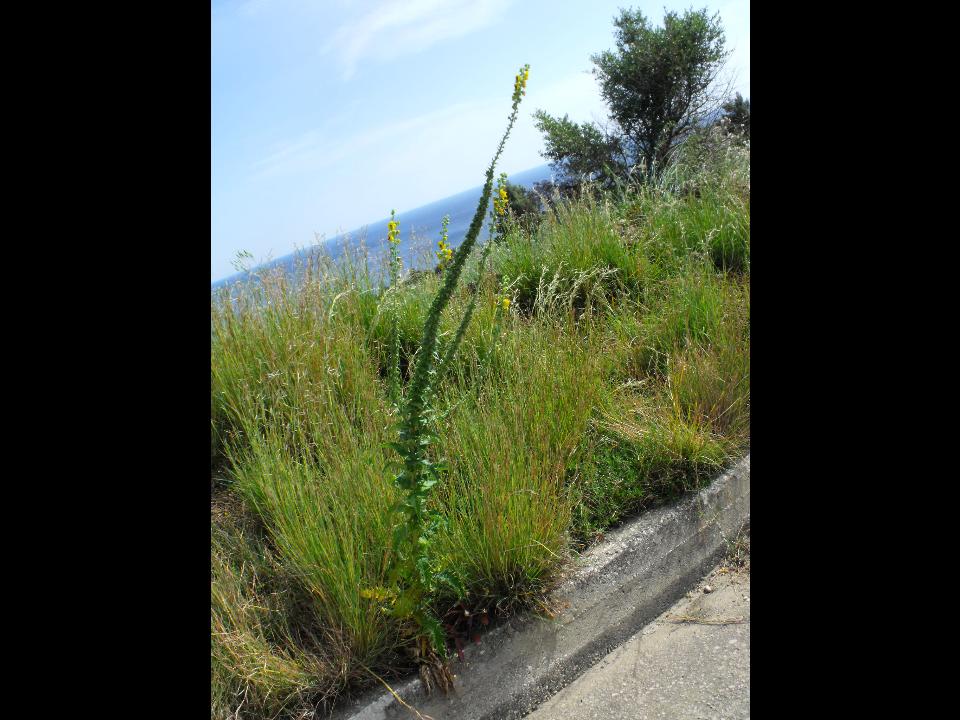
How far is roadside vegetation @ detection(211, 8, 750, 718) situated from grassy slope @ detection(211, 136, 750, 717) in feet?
0.04

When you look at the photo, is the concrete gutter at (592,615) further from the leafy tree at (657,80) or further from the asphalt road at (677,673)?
the leafy tree at (657,80)

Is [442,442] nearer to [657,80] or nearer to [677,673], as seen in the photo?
[677,673]

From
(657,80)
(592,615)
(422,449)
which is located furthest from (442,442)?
(657,80)

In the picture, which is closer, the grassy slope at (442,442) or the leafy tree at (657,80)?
the grassy slope at (442,442)

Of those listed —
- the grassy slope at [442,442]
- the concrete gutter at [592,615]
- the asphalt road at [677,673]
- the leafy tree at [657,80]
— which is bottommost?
the asphalt road at [677,673]

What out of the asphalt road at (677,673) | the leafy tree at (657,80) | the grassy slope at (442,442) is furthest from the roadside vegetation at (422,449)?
the leafy tree at (657,80)

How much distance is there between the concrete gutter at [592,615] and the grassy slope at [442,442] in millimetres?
110

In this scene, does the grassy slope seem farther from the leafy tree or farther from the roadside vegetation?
the leafy tree

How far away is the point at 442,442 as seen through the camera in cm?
282

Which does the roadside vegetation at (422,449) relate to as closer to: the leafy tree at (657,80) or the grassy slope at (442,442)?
the grassy slope at (442,442)

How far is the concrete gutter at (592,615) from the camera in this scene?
2371mm

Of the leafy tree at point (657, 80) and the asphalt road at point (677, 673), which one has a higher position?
the leafy tree at point (657, 80)

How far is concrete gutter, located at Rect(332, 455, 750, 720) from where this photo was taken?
2.37m
